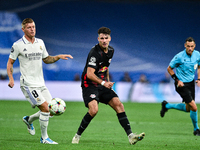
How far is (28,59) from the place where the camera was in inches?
281

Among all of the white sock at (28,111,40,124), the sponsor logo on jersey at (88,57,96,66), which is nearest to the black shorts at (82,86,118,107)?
the sponsor logo on jersey at (88,57,96,66)

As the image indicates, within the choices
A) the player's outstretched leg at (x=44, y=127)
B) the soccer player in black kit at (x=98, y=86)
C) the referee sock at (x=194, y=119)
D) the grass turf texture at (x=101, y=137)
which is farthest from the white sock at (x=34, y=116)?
the referee sock at (x=194, y=119)

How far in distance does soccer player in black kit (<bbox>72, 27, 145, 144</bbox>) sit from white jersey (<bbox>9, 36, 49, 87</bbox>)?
925mm

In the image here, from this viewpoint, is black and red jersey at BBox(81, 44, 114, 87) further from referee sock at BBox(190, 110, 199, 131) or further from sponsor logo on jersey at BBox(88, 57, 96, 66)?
referee sock at BBox(190, 110, 199, 131)

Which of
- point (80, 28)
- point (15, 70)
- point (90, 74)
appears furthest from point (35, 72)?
point (80, 28)

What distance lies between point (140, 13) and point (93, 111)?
22.6m

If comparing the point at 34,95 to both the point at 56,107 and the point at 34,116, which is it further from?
the point at 34,116

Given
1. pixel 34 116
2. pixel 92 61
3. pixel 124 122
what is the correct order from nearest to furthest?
pixel 92 61 < pixel 124 122 < pixel 34 116

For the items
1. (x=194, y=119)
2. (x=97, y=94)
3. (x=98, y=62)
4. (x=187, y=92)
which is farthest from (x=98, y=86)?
(x=194, y=119)

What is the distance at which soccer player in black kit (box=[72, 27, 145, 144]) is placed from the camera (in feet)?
22.3

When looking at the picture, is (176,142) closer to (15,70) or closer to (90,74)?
(90,74)

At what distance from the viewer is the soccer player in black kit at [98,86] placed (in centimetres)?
681

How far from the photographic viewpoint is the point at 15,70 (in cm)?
2538

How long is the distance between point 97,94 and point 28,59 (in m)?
1.47
